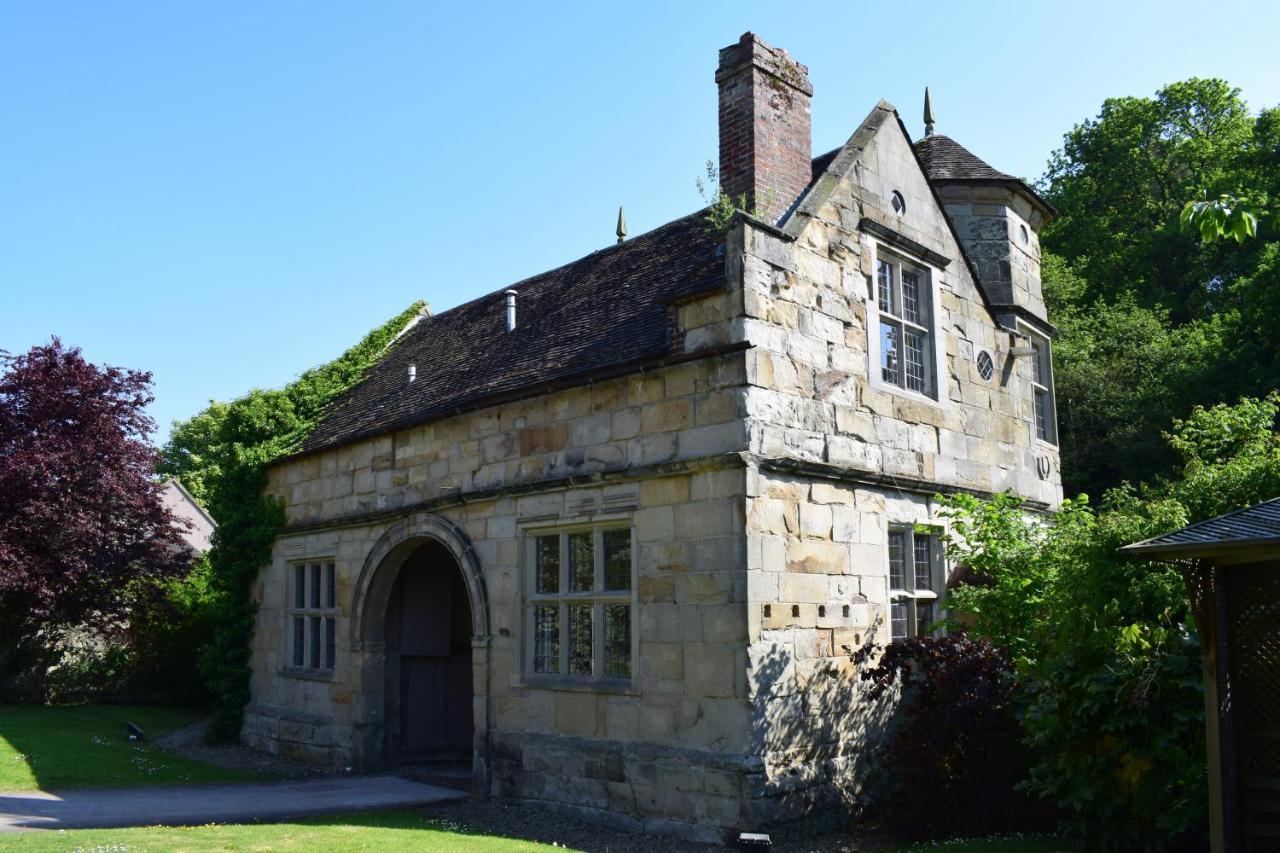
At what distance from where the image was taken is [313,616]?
54.3 feet

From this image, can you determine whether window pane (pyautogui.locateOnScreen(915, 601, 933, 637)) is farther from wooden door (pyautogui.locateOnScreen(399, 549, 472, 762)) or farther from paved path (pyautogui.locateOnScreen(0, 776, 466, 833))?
wooden door (pyautogui.locateOnScreen(399, 549, 472, 762))

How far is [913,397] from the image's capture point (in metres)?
12.7

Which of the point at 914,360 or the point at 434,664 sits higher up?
the point at 914,360

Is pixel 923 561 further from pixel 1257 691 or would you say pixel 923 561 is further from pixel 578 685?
pixel 1257 691

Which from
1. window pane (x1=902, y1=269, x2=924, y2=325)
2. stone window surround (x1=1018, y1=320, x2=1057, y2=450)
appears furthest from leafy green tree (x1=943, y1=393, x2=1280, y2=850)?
stone window surround (x1=1018, y1=320, x2=1057, y2=450)

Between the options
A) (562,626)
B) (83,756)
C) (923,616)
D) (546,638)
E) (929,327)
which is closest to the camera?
(562,626)

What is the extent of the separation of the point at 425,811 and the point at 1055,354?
22.6 m

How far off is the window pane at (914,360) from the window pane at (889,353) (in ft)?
0.83

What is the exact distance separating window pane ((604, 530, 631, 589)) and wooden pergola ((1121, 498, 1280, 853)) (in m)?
5.49

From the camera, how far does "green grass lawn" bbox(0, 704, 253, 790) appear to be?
13.8m

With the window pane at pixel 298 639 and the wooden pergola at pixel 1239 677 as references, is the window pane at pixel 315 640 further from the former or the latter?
the wooden pergola at pixel 1239 677

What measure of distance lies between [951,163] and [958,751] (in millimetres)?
8984

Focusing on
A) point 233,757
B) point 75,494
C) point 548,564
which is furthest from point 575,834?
point 75,494

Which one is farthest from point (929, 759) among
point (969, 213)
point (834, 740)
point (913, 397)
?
point (969, 213)
